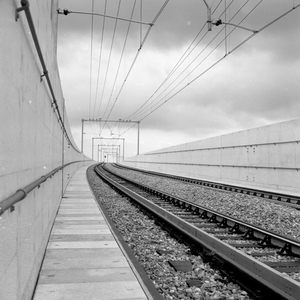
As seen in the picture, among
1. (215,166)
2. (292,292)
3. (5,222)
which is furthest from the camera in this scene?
(215,166)

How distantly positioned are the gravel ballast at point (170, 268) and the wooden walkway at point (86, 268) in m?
0.47

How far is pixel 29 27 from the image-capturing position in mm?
3314

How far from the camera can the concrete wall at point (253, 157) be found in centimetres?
1853

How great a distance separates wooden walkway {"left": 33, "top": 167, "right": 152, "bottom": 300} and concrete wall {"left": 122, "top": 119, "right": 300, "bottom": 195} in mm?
13434

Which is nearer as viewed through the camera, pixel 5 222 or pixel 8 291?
pixel 5 222

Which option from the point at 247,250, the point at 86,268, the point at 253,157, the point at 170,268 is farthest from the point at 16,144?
the point at 253,157

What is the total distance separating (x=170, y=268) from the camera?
5.61 meters

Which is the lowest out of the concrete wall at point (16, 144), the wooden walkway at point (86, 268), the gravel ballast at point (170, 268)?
the gravel ballast at point (170, 268)

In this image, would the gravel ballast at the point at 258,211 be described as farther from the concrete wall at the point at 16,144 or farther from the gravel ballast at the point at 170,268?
the concrete wall at the point at 16,144

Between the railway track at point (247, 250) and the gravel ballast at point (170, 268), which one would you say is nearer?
the railway track at point (247, 250)

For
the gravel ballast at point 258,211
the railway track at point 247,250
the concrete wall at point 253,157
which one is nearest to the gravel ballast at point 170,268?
the railway track at point 247,250

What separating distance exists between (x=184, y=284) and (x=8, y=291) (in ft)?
9.56

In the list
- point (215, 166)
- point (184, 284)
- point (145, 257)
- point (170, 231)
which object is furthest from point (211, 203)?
point (215, 166)

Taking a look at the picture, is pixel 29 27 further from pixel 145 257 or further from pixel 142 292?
pixel 145 257
